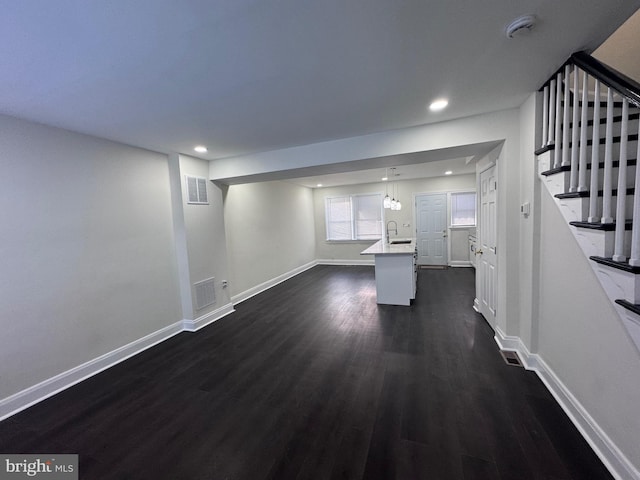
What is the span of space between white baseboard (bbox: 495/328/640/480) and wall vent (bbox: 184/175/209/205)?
4347 mm

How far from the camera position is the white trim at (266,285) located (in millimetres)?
4734

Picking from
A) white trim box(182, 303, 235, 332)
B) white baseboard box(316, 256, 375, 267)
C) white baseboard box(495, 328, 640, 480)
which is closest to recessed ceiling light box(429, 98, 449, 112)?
white baseboard box(495, 328, 640, 480)

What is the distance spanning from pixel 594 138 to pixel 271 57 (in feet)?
6.70

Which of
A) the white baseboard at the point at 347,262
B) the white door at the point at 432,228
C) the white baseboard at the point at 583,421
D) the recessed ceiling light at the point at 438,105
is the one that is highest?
the recessed ceiling light at the point at 438,105

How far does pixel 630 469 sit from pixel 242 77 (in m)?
3.22

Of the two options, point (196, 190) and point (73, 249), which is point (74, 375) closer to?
point (73, 249)

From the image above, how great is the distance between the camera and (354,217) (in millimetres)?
7785

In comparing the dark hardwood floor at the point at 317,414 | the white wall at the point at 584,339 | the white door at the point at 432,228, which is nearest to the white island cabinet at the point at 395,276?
the dark hardwood floor at the point at 317,414

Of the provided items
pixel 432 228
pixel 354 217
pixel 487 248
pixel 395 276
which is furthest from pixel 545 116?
pixel 354 217

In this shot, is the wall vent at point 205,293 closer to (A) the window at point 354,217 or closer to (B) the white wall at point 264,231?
(B) the white wall at point 264,231

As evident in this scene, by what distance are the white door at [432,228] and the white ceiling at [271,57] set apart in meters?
4.78

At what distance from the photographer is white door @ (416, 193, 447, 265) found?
22.7 ft

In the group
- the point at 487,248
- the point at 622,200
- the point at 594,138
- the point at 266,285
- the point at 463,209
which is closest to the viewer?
the point at 622,200

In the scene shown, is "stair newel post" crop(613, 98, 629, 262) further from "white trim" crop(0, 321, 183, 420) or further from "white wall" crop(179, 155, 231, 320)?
"white trim" crop(0, 321, 183, 420)
